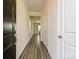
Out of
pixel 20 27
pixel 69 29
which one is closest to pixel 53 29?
pixel 20 27

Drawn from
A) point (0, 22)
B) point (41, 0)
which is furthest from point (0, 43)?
point (41, 0)

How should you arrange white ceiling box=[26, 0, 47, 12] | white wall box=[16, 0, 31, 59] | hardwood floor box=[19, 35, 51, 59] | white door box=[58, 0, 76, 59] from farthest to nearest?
1. white ceiling box=[26, 0, 47, 12]
2. hardwood floor box=[19, 35, 51, 59]
3. white wall box=[16, 0, 31, 59]
4. white door box=[58, 0, 76, 59]

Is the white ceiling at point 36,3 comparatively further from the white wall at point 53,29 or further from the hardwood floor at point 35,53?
the hardwood floor at point 35,53

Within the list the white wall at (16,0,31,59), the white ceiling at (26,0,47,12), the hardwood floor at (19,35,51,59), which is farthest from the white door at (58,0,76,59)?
the white ceiling at (26,0,47,12)

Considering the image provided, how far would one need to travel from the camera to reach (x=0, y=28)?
1.08 metres

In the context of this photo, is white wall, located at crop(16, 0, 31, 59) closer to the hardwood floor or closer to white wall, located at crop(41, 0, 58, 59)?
the hardwood floor

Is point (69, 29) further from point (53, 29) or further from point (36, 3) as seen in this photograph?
point (36, 3)

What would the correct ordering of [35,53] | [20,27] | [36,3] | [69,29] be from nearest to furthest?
[69,29]
[20,27]
[35,53]
[36,3]

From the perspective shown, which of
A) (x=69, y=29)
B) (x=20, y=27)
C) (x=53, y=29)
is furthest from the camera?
(x=20, y=27)

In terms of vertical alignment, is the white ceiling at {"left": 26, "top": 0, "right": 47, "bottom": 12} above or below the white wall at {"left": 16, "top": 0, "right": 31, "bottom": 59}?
above

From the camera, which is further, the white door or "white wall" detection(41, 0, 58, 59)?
"white wall" detection(41, 0, 58, 59)

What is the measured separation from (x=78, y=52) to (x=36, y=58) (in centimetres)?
330

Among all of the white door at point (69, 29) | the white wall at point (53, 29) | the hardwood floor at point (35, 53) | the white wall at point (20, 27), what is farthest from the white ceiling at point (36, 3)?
the white door at point (69, 29)

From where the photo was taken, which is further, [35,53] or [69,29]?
[35,53]
